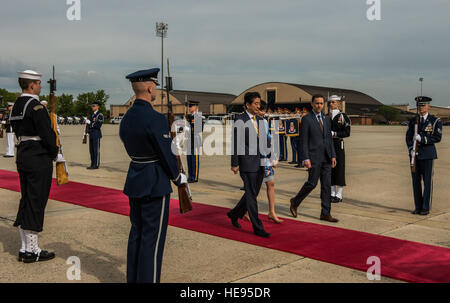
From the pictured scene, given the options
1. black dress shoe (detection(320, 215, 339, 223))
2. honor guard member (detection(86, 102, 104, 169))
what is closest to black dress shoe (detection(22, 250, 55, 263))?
black dress shoe (detection(320, 215, 339, 223))

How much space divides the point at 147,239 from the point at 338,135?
546cm

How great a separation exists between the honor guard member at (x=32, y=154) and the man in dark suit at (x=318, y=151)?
3656mm

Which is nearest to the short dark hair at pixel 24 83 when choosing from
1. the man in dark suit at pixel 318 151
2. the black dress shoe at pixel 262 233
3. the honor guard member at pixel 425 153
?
the black dress shoe at pixel 262 233

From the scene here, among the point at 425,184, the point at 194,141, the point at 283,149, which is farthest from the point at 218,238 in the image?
the point at 283,149

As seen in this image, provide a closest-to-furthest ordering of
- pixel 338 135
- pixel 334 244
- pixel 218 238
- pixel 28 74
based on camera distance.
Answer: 1. pixel 28 74
2. pixel 334 244
3. pixel 218 238
4. pixel 338 135

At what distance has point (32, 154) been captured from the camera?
4859mm

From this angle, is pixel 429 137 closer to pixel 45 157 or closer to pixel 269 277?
pixel 269 277

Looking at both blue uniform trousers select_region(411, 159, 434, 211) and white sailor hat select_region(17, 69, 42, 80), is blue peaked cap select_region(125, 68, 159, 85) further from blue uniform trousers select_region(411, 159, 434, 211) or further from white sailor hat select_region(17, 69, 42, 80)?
blue uniform trousers select_region(411, 159, 434, 211)

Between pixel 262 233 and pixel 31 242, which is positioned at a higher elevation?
pixel 31 242

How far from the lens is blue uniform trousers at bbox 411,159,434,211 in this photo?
7.23 metres

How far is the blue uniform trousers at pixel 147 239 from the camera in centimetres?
359

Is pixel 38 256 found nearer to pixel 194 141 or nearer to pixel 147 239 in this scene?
pixel 147 239

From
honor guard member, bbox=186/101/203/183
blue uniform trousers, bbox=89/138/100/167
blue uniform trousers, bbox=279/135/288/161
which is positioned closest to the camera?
honor guard member, bbox=186/101/203/183
